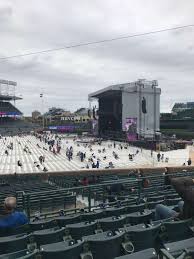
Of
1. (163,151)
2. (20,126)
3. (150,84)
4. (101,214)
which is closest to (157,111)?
(150,84)

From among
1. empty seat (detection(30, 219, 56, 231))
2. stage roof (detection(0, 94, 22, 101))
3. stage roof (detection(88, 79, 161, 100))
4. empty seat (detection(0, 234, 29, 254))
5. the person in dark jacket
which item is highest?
stage roof (detection(0, 94, 22, 101))

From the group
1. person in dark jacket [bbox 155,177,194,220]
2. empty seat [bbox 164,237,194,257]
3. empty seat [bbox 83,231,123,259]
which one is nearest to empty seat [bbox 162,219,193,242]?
person in dark jacket [bbox 155,177,194,220]

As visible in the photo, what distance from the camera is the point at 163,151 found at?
215 feet

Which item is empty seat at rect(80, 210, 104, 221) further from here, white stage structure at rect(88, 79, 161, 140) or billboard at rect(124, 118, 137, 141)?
white stage structure at rect(88, 79, 161, 140)

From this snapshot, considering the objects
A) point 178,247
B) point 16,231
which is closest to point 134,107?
point 16,231

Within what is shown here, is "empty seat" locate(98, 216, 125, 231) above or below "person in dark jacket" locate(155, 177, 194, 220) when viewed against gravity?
below

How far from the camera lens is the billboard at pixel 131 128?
79556mm

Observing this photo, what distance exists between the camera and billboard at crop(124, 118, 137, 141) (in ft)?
261

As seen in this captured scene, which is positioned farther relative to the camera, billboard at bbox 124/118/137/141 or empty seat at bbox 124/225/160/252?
billboard at bbox 124/118/137/141

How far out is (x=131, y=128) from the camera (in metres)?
81.8

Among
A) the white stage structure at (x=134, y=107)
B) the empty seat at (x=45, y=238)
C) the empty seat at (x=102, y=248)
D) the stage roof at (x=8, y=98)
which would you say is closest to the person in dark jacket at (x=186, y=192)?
the empty seat at (x=102, y=248)

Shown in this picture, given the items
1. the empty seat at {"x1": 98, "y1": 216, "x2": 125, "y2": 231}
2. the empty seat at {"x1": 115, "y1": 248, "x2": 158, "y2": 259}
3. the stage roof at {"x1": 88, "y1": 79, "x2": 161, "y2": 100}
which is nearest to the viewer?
the empty seat at {"x1": 115, "y1": 248, "x2": 158, "y2": 259}

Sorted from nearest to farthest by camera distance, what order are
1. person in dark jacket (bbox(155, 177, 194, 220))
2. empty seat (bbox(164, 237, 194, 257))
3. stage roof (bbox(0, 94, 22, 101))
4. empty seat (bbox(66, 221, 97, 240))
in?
empty seat (bbox(164, 237, 194, 257))
person in dark jacket (bbox(155, 177, 194, 220))
empty seat (bbox(66, 221, 97, 240))
stage roof (bbox(0, 94, 22, 101))

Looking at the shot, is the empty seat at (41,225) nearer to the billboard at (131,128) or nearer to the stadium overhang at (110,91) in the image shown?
the billboard at (131,128)
